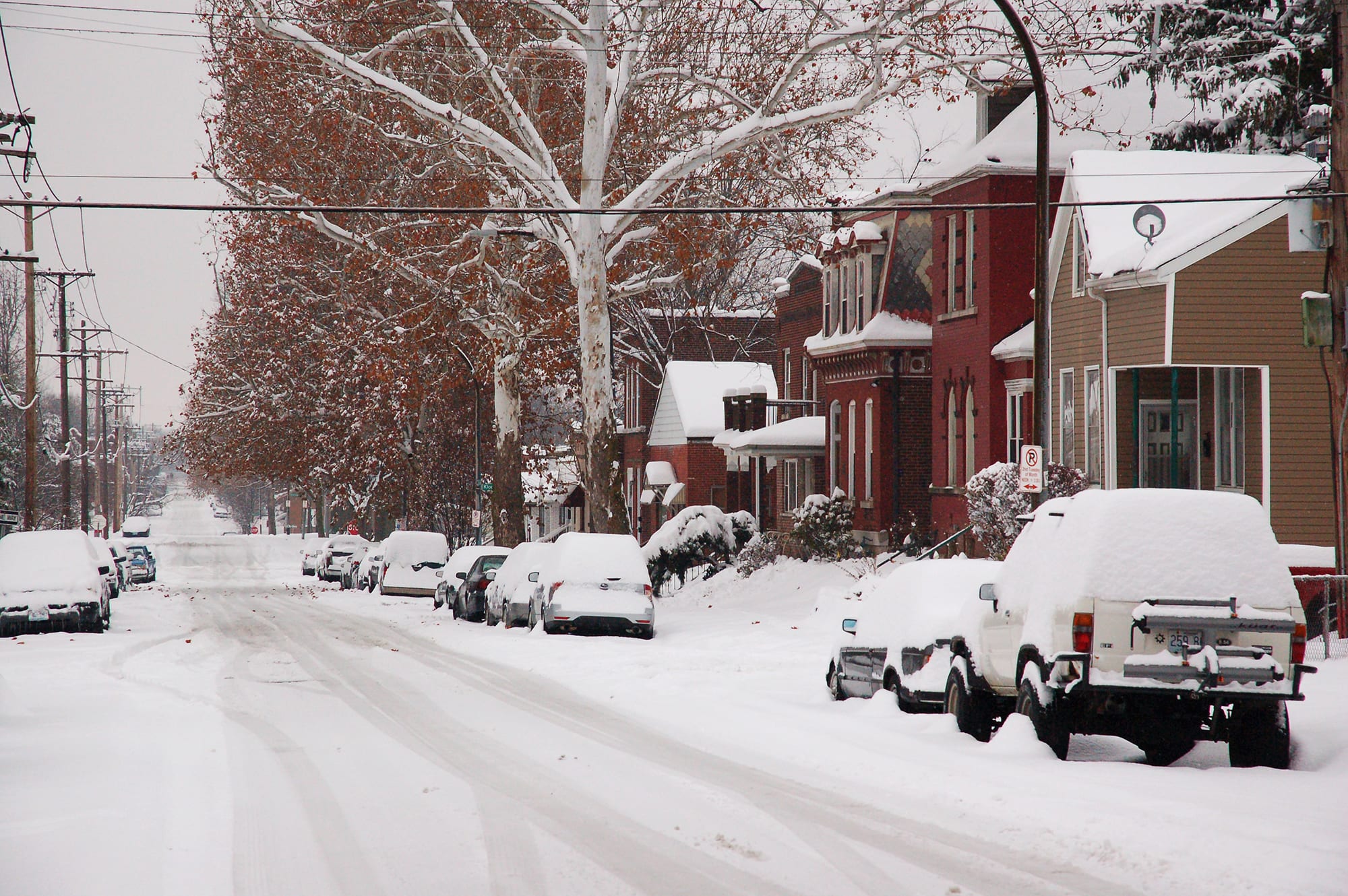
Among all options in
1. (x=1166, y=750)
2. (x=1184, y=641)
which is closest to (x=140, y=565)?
(x=1166, y=750)

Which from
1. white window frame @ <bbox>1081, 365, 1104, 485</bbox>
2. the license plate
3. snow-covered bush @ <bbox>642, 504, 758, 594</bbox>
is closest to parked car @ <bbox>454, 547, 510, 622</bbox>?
snow-covered bush @ <bbox>642, 504, 758, 594</bbox>

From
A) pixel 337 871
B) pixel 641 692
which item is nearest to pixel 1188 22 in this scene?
pixel 641 692

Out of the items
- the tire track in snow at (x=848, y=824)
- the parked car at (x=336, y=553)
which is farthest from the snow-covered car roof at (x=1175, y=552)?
the parked car at (x=336, y=553)

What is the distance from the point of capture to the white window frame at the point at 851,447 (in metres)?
→ 37.0

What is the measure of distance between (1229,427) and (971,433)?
280 inches

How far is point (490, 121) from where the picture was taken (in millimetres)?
37688

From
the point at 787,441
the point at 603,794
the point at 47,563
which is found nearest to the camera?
the point at 603,794

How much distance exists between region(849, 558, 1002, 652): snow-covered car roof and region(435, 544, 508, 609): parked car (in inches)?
723

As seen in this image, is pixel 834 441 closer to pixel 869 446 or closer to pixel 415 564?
pixel 869 446

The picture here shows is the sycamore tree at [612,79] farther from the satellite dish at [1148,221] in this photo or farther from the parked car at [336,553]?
the parked car at [336,553]

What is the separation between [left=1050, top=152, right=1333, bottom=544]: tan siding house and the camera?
2419 centimetres

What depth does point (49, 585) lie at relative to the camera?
85.8 ft

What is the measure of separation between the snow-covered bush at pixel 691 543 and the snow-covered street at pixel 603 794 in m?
17.1

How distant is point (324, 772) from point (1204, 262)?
59.2 ft
